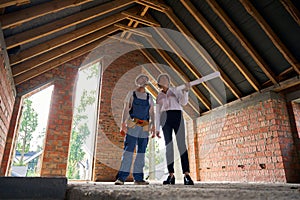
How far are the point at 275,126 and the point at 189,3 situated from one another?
9.15 ft

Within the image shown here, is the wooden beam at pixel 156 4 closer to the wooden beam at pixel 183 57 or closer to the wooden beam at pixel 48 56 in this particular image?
the wooden beam at pixel 183 57

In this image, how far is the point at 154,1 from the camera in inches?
176

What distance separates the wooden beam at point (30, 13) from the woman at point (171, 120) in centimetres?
185

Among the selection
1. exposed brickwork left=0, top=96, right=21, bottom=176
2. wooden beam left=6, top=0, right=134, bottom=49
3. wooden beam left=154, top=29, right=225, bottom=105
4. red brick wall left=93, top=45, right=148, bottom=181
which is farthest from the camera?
red brick wall left=93, top=45, right=148, bottom=181

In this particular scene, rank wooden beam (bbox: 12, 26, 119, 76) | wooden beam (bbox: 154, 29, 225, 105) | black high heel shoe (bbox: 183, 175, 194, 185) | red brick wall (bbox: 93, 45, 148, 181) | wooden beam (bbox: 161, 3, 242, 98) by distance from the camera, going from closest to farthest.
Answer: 1. black high heel shoe (bbox: 183, 175, 194, 185)
2. wooden beam (bbox: 12, 26, 119, 76)
3. wooden beam (bbox: 161, 3, 242, 98)
4. wooden beam (bbox: 154, 29, 225, 105)
5. red brick wall (bbox: 93, 45, 148, 181)

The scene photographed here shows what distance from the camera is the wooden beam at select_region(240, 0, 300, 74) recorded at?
3.43m

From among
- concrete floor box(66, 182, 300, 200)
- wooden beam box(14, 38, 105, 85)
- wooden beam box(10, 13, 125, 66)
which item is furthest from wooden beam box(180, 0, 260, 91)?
concrete floor box(66, 182, 300, 200)

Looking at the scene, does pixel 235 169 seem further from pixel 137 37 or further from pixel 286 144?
pixel 137 37

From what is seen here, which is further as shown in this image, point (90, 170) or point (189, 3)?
point (90, 170)

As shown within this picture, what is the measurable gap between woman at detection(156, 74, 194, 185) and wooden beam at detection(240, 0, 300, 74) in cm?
205

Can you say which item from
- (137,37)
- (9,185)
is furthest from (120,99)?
(9,185)

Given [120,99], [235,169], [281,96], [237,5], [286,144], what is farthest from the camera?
[120,99]

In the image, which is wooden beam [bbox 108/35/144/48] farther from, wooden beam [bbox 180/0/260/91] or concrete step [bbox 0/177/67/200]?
concrete step [bbox 0/177/67/200]

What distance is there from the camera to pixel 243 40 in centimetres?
390
